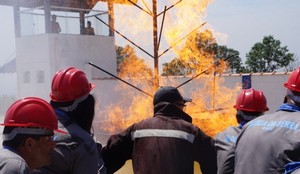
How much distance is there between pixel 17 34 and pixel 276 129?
17702 millimetres

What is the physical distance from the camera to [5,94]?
2147 centimetres

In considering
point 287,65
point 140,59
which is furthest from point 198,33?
point 287,65

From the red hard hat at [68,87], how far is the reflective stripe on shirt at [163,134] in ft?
2.45

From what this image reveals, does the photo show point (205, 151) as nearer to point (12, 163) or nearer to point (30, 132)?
point (30, 132)

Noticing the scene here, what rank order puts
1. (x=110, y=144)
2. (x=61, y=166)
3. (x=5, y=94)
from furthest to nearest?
(x=5, y=94) → (x=110, y=144) → (x=61, y=166)

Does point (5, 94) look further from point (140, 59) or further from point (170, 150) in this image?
point (170, 150)

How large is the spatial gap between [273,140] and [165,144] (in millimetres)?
938

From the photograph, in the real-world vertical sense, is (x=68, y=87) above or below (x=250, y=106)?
above

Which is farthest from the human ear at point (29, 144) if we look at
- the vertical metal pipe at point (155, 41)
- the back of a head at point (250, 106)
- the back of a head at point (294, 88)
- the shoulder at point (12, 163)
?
the vertical metal pipe at point (155, 41)

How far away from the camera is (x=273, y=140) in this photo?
2.83 metres

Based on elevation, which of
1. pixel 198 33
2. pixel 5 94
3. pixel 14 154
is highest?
pixel 198 33

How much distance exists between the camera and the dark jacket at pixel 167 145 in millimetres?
3418

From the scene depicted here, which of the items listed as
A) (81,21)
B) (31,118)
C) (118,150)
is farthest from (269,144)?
(81,21)

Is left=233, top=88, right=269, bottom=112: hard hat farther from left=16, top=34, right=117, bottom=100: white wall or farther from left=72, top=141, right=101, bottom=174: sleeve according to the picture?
left=16, top=34, right=117, bottom=100: white wall
